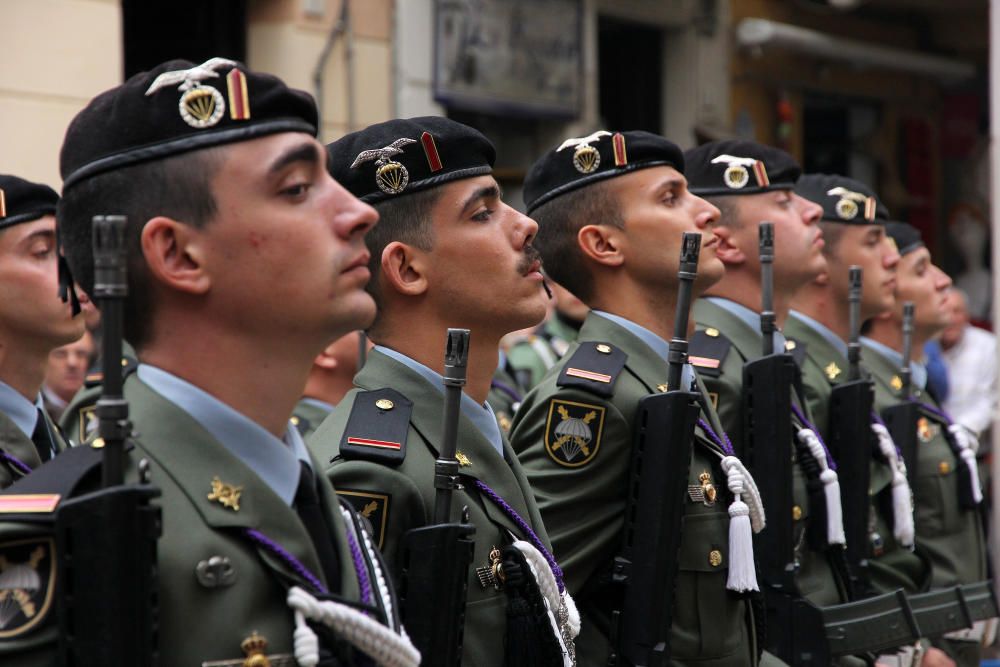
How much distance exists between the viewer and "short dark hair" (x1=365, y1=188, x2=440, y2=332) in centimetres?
328

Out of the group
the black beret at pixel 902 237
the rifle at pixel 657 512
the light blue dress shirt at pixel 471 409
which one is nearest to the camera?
the light blue dress shirt at pixel 471 409

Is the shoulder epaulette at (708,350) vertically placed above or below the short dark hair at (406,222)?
below

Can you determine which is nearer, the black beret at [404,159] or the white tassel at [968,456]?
the black beret at [404,159]

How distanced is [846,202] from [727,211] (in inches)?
38.7

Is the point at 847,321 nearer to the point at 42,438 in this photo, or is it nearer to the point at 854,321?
the point at 854,321

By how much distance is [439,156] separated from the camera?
10.8 feet

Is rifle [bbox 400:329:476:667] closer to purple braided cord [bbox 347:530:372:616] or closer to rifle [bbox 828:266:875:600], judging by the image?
purple braided cord [bbox 347:530:372:616]

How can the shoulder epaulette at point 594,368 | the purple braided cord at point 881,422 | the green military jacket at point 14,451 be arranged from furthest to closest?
the purple braided cord at point 881,422
the shoulder epaulette at point 594,368
the green military jacket at point 14,451

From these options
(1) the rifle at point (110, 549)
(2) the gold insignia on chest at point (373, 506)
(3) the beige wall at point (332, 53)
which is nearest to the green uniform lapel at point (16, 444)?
(2) the gold insignia on chest at point (373, 506)

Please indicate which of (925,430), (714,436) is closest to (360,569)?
(714,436)

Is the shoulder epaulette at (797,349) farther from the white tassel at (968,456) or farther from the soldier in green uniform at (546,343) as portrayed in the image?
the soldier in green uniform at (546,343)

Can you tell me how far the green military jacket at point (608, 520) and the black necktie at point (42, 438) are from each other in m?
1.21

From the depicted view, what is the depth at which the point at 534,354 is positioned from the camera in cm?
797

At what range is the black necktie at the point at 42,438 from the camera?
154 inches
